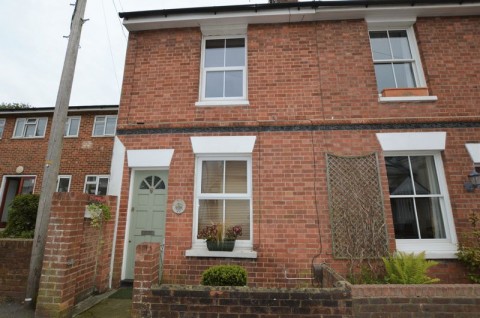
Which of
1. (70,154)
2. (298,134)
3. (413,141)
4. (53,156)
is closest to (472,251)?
(413,141)

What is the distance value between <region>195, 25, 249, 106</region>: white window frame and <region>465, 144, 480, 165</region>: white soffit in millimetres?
4330

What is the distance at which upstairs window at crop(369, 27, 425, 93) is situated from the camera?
18.2 ft

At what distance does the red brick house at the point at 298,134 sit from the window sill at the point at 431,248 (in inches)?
0.7

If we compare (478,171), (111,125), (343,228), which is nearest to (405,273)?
(343,228)

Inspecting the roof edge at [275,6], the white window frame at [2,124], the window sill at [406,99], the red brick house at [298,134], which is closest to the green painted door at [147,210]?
the red brick house at [298,134]

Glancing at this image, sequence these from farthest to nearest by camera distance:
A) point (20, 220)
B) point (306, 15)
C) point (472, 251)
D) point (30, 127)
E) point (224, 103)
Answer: point (30, 127), point (20, 220), point (306, 15), point (224, 103), point (472, 251)

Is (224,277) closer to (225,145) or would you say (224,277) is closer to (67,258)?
(67,258)

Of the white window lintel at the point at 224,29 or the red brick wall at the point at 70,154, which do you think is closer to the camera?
the white window lintel at the point at 224,29

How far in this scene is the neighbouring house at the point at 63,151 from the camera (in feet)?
42.2

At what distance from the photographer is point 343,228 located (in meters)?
4.60

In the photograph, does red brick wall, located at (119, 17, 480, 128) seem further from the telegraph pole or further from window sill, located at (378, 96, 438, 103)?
the telegraph pole

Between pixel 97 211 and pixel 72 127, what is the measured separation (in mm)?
11567

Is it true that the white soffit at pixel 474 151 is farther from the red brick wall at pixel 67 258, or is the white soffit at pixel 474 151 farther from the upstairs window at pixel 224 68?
the red brick wall at pixel 67 258

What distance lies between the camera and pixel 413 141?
192 inches
